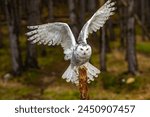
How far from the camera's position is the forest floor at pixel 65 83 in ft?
65.2

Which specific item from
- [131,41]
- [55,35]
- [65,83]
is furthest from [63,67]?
[55,35]

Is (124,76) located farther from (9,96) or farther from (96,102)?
(96,102)

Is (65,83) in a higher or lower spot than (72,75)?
lower

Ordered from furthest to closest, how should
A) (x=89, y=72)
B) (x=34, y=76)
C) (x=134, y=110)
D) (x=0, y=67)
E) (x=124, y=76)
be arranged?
(x=0, y=67), (x=34, y=76), (x=124, y=76), (x=89, y=72), (x=134, y=110)

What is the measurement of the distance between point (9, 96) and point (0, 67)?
534 centimetres

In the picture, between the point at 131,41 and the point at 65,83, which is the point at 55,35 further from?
the point at 131,41

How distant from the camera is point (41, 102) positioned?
9422 millimetres

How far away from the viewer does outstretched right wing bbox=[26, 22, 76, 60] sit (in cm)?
1027

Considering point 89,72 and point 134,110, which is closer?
point 134,110

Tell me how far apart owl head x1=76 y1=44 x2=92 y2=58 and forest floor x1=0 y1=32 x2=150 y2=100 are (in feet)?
31.8

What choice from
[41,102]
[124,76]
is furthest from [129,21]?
[41,102]

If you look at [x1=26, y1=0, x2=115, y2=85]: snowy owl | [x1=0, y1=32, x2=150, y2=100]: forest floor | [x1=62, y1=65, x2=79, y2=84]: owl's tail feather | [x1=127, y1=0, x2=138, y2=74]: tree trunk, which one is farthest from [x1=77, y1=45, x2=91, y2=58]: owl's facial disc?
[x1=127, y1=0, x2=138, y2=74]: tree trunk

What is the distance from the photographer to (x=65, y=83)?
2144 centimetres

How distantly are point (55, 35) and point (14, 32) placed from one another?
12.3 meters
